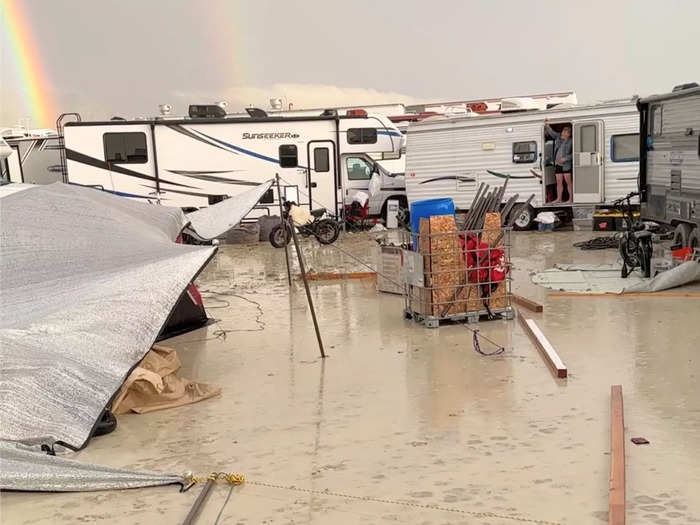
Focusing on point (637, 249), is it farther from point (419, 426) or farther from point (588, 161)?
point (588, 161)

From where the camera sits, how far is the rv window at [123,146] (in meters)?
18.2

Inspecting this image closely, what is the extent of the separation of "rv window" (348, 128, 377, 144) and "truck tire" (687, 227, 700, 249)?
10.7 metres

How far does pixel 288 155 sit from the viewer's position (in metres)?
18.8

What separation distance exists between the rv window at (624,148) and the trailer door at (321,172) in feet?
22.9

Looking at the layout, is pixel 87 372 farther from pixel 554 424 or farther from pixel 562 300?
pixel 562 300

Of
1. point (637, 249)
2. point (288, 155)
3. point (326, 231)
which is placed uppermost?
point (288, 155)

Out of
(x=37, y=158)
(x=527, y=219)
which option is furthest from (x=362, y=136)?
(x=37, y=158)

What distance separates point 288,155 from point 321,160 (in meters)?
0.88

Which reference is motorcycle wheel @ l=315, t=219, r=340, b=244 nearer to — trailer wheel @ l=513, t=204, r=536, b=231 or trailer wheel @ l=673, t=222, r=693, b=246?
trailer wheel @ l=513, t=204, r=536, b=231

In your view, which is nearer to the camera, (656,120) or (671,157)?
(671,157)

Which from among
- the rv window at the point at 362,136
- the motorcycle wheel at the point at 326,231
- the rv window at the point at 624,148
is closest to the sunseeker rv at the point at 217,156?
the rv window at the point at 362,136

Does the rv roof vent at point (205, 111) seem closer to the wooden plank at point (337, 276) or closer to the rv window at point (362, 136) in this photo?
the rv window at point (362, 136)

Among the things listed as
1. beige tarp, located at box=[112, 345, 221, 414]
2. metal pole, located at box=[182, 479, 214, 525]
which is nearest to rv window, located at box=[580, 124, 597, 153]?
beige tarp, located at box=[112, 345, 221, 414]

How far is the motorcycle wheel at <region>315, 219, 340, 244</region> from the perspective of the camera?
53.6 feet
